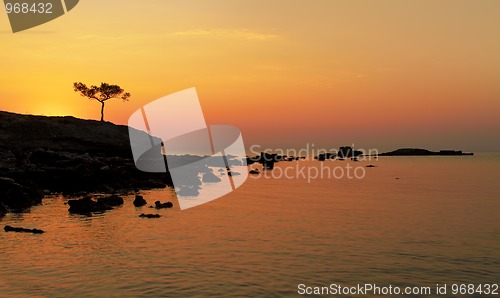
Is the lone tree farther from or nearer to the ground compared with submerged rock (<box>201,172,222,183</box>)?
farther from the ground

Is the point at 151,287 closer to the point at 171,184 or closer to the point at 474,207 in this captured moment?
the point at 474,207

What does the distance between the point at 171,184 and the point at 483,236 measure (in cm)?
5765

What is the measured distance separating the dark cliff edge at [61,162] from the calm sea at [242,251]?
8.15 meters

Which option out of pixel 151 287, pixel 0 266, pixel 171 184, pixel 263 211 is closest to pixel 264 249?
pixel 151 287

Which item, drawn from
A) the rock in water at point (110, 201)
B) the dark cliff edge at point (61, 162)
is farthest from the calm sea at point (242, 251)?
the dark cliff edge at point (61, 162)

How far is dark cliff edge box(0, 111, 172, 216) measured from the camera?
5298cm

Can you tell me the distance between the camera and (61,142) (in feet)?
284

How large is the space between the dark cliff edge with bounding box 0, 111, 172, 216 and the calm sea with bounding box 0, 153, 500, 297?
26.7 ft

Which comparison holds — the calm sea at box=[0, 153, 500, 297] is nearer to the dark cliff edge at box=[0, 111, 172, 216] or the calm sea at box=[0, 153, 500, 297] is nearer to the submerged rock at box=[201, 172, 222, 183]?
the dark cliff edge at box=[0, 111, 172, 216]

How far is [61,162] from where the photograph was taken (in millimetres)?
65500

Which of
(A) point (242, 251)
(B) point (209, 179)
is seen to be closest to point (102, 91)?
(B) point (209, 179)

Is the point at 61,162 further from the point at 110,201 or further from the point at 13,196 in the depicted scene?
the point at 110,201

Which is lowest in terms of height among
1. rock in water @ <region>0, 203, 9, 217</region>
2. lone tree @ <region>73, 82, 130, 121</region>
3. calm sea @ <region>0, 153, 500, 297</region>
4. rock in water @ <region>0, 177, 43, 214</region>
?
calm sea @ <region>0, 153, 500, 297</region>

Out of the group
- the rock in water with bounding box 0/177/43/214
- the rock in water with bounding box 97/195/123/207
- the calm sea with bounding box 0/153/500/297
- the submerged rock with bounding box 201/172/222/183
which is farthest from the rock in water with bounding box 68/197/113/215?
the submerged rock with bounding box 201/172/222/183
